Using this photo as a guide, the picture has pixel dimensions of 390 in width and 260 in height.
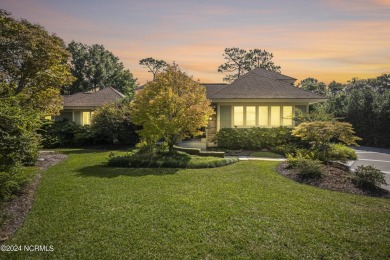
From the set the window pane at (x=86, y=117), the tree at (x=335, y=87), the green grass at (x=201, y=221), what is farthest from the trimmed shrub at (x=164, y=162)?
the tree at (x=335, y=87)

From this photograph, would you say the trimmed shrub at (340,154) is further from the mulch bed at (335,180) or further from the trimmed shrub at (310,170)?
the trimmed shrub at (310,170)

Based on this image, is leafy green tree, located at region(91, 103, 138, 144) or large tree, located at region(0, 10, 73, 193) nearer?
large tree, located at region(0, 10, 73, 193)

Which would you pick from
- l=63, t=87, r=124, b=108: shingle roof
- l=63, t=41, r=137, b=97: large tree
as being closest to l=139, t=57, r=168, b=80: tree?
l=63, t=41, r=137, b=97: large tree

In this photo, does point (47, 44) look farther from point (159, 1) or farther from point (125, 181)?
point (125, 181)

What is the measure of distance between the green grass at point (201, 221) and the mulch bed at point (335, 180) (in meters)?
0.54

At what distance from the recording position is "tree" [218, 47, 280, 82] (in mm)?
47312

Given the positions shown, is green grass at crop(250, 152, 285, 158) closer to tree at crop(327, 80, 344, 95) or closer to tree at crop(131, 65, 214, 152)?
tree at crop(131, 65, 214, 152)

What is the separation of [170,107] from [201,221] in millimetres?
7531

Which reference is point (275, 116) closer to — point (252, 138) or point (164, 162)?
point (252, 138)

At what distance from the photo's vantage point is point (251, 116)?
58.0 feet

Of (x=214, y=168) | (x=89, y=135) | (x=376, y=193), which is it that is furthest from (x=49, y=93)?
(x=376, y=193)

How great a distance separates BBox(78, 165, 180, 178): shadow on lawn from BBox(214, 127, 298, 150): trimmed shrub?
6832 millimetres

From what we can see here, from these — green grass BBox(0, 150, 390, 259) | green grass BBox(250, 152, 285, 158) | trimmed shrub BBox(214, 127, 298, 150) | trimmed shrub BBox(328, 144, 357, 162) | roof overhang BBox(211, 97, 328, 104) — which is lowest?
green grass BBox(0, 150, 390, 259)

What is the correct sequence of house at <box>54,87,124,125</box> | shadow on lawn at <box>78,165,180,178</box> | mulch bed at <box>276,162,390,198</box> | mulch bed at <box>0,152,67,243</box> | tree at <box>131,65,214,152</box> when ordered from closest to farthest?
1. mulch bed at <box>0,152,67,243</box>
2. mulch bed at <box>276,162,390,198</box>
3. shadow on lawn at <box>78,165,180,178</box>
4. tree at <box>131,65,214,152</box>
5. house at <box>54,87,124,125</box>
